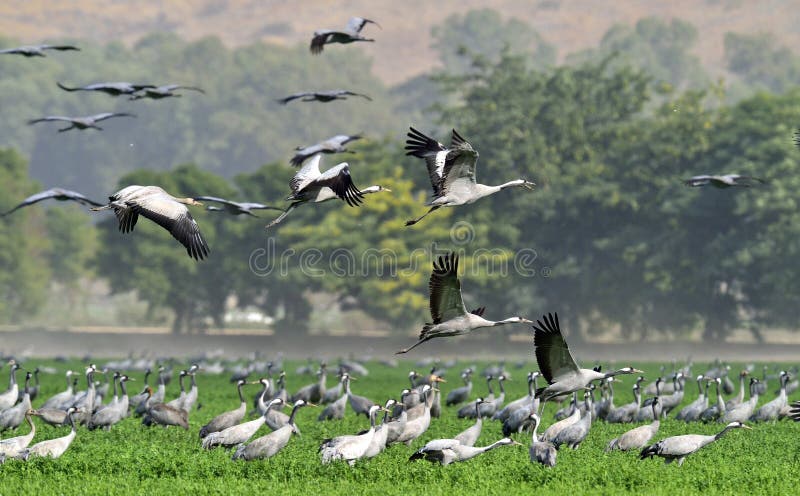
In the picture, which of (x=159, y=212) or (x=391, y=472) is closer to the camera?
(x=159, y=212)

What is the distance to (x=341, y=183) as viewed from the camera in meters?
17.5

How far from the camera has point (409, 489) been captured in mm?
17219

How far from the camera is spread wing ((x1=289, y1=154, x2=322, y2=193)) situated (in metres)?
18.3

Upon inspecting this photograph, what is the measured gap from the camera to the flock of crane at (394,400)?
1694 cm

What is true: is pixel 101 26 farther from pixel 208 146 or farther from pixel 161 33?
pixel 208 146

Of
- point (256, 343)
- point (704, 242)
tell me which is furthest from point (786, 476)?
point (256, 343)

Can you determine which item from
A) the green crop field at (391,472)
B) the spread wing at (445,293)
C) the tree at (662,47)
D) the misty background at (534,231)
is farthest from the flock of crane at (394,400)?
the tree at (662,47)

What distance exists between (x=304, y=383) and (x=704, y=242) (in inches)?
1282

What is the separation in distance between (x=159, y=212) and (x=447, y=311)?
409 centimetres

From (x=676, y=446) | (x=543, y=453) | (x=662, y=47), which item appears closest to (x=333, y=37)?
(x=543, y=453)

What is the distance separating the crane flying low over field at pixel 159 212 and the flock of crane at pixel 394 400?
18 millimetres

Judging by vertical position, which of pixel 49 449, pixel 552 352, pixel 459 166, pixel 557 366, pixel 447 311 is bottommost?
pixel 49 449

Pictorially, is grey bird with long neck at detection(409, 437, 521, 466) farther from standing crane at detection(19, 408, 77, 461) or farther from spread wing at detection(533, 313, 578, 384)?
standing crane at detection(19, 408, 77, 461)

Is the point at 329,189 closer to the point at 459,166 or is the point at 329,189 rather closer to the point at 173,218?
the point at 459,166
